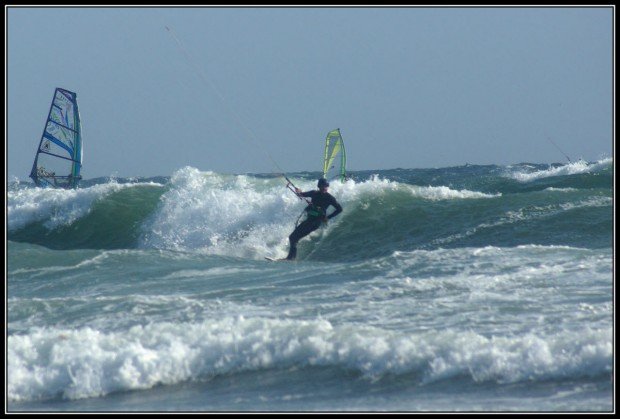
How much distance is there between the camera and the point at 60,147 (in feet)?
80.4

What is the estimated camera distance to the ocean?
6551 millimetres

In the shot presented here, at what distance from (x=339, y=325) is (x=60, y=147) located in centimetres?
1796

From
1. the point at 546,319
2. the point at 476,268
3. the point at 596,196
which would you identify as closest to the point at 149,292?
the point at 476,268

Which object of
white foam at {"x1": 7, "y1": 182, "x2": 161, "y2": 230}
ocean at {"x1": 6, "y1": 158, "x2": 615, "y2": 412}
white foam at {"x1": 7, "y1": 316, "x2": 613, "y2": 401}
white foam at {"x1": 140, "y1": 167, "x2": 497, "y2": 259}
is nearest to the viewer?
A: ocean at {"x1": 6, "y1": 158, "x2": 615, "y2": 412}

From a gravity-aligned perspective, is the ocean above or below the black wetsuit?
below

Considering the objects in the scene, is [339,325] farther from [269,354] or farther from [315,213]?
[315,213]

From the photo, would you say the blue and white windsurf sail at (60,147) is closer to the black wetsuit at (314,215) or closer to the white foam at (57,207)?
the white foam at (57,207)

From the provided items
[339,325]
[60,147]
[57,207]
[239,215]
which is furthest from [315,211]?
[60,147]

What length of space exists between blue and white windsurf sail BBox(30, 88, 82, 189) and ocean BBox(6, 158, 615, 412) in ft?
35.6

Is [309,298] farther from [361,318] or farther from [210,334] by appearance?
[210,334]

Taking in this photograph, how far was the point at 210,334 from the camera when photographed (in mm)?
7664

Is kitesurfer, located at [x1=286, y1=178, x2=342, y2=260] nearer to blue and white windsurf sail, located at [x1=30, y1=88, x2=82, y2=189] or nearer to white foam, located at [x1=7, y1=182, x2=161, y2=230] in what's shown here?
white foam, located at [x1=7, y1=182, x2=161, y2=230]

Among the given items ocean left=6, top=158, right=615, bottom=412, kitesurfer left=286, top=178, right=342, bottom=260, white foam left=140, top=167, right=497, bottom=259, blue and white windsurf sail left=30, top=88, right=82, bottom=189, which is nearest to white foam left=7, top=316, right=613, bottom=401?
ocean left=6, top=158, right=615, bottom=412

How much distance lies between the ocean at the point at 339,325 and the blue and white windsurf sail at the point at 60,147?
10853 mm
